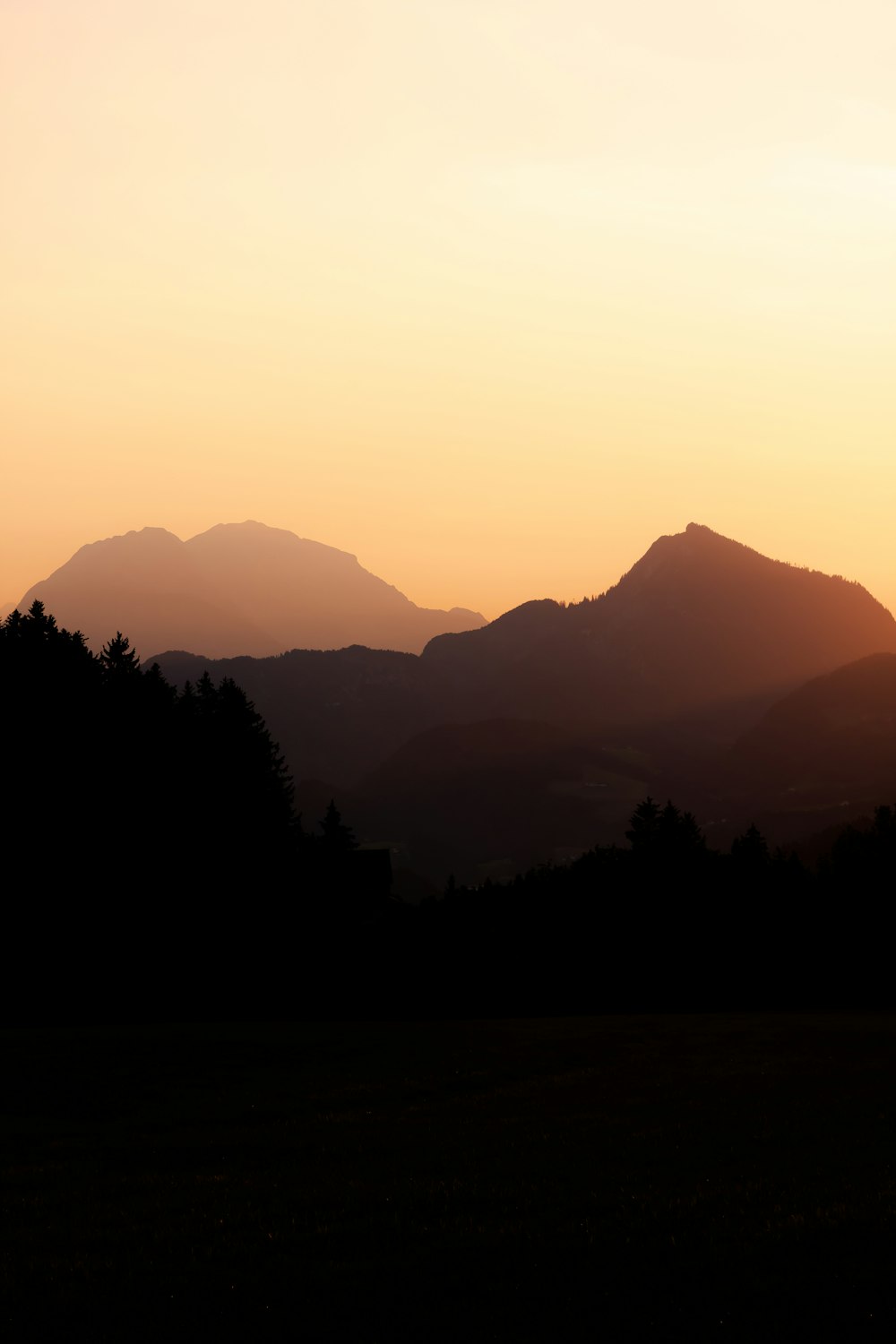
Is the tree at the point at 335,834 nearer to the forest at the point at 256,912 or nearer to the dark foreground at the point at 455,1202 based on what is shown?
the forest at the point at 256,912

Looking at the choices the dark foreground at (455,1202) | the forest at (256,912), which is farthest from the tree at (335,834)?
the dark foreground at (455,1202)

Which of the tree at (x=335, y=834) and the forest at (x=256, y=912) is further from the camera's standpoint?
the tree at (x=335, y=834)

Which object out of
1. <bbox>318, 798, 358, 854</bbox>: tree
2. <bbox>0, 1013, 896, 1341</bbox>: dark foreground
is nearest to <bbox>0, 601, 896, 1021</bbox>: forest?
<bbox>318, 798, 358, 854</bbox>: tree

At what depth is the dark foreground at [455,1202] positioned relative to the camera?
12.1 m

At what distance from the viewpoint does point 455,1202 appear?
1634 centimetres

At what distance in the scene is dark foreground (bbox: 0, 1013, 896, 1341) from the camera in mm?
12078

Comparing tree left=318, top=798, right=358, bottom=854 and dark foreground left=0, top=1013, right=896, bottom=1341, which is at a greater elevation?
tree left=318, top=798, right=358, bottom=854

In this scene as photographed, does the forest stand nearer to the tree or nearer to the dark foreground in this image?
the tree

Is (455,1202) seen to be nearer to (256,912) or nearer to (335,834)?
(256,912)

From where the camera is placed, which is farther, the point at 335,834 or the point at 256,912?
the point at 335,834

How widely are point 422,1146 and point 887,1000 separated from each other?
5486cm

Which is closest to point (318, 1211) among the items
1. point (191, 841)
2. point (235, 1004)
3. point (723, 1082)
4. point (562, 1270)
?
point (562, 1270)

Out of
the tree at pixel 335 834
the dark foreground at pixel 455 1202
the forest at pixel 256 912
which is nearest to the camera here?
the dark foreground at pixel 455 1202

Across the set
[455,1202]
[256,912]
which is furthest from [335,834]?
[455,1202]
